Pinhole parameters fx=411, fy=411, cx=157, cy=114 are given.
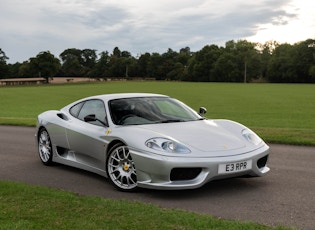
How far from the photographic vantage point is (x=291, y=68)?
4793 inches

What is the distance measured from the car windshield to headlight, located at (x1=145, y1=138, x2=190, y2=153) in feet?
2.61

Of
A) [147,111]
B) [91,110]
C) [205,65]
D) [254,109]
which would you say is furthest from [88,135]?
[205,65]

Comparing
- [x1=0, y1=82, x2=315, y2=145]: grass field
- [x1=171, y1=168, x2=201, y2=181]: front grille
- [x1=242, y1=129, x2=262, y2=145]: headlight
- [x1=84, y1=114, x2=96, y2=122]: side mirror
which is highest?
[x1=84, y1=114, x2=96, y2=122]: side mirror

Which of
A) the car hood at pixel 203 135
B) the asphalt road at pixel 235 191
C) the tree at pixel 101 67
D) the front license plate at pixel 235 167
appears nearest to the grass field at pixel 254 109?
the asphalt road at pixel 235 191

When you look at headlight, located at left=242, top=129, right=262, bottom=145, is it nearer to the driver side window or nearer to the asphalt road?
the asphalt road

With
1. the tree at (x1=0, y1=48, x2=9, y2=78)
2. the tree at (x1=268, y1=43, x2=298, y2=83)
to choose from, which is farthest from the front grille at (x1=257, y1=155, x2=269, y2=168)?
the tree at (x1=0, y1=48, x2=9, y2=78)

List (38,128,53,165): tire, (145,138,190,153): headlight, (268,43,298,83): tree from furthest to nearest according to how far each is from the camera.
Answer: (268,43,298,83): tree < (38,128,53,165): tire < (145,138,190,153): headlight

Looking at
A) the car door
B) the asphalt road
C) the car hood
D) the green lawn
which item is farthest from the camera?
the car door

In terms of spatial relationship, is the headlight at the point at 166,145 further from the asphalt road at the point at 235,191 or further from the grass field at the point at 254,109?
the grass field at the point at 254,109

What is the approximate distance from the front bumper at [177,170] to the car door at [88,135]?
3.04 feet

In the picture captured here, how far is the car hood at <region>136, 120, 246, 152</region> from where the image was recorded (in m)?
5.33

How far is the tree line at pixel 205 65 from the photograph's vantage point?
12319 cm

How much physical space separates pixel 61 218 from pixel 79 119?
2979mm

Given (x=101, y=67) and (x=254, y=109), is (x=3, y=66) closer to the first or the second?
(x=101, y=67)
